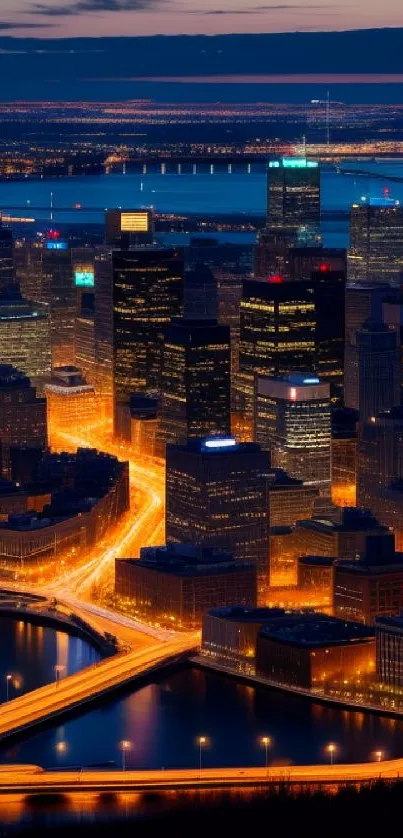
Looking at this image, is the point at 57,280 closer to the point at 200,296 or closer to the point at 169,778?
the point at 200,296

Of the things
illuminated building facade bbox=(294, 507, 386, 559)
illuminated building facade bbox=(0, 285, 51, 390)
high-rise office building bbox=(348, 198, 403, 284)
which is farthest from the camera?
high-rise office building bbox=(348, 198, 403, 284)

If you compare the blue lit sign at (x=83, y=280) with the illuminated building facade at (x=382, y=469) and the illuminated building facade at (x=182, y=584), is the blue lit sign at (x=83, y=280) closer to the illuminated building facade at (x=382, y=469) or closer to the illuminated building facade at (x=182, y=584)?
the illuminated building facade at (x=382, y=469)

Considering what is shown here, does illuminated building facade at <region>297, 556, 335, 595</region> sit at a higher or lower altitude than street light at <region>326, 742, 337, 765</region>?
higher

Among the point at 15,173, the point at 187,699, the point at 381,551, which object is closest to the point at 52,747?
the point at 187,699

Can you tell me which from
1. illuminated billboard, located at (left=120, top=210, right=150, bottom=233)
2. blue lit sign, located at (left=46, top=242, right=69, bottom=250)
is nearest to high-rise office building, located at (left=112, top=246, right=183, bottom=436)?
illuminated billboard, located at (left=120, top=210, right=150, bottom=233)

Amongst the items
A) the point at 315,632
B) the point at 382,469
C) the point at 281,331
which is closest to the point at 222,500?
the point at 382,469

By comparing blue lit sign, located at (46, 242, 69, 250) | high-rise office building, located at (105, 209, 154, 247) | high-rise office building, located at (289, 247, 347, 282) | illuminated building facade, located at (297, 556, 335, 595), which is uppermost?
high-rise office building, located at (105, 209, 154, 247)

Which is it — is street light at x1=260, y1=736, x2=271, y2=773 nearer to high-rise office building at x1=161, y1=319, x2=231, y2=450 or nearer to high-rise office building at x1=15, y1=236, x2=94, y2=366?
high-rise office building at x1=161, y1=319, x2=231, y2=450

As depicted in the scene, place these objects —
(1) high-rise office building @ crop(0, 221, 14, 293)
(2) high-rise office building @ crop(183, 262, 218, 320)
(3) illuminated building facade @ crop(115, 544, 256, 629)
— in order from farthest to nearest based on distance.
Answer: (1) high-rise office building @ crop(0, 221, 14, 293) < (2) high-rise office building @ crop(183, 262, 218, 320) < (3) illuminated building facade @ crop(115, 544, 256, 629)
